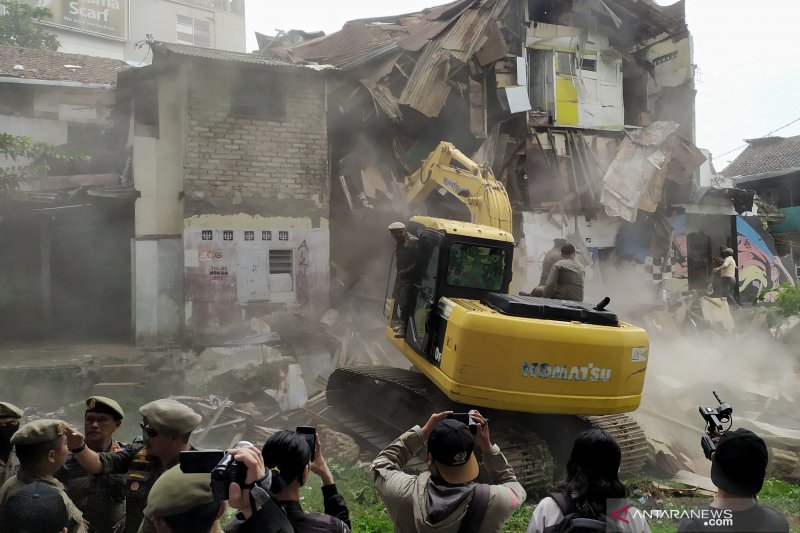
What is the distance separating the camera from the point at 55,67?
15.4 metres

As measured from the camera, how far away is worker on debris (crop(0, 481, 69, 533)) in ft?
8.70

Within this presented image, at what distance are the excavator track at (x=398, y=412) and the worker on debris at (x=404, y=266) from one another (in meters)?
0.75

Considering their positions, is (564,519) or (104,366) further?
(104,366)

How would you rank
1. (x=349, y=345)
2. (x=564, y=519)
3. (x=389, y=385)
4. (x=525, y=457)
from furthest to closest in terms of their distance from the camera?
(x=349, y=345)
(x=389, y=385)
(x=525, y=457)
(x=564, y=519)

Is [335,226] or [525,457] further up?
[335,226]

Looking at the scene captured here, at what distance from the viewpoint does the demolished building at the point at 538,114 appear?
12.9 meters

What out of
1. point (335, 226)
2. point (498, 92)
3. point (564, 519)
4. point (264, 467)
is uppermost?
point (498, 92)

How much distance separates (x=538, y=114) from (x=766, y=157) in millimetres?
21629

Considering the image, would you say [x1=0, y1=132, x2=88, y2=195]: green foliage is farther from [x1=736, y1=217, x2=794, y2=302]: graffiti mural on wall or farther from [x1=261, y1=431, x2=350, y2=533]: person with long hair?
[x1=736, y1=217, x2=794, y2=302]: graffiti mural on wall

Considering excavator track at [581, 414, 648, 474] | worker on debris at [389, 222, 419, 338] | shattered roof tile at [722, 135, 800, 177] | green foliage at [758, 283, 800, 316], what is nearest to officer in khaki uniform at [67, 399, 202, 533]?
worker on debris at [389, 222, 419, 338]

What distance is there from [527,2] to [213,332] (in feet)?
36.3

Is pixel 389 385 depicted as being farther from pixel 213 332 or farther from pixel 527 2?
pixel 527 2

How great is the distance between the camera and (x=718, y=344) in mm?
12398

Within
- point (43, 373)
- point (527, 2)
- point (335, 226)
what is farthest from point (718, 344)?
point (43, 373)
